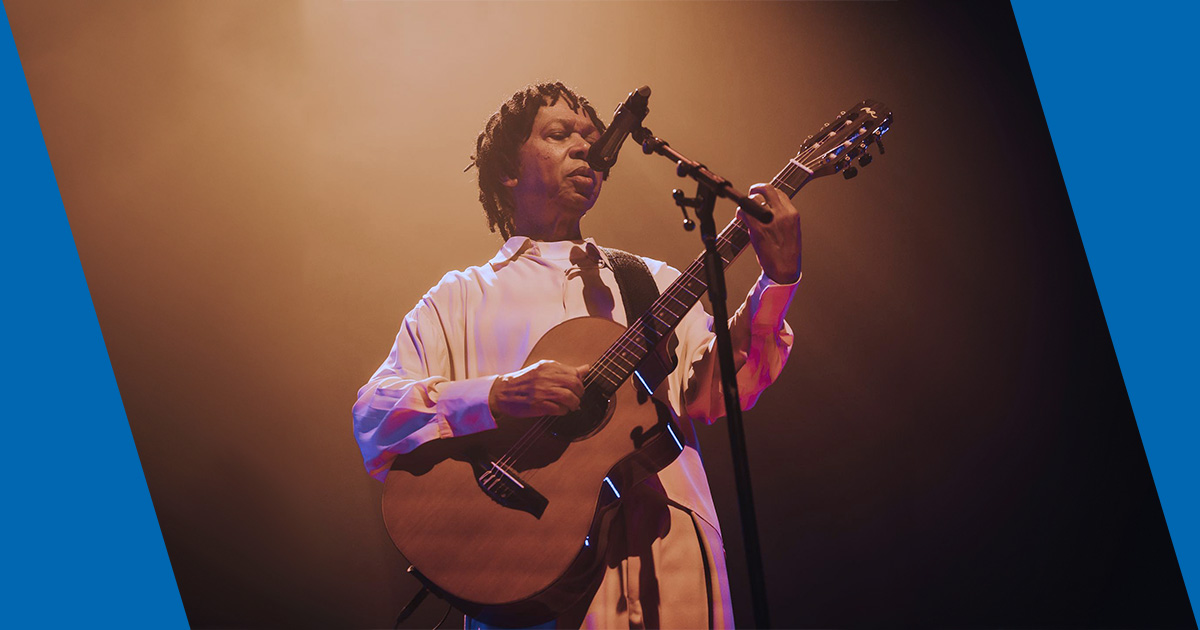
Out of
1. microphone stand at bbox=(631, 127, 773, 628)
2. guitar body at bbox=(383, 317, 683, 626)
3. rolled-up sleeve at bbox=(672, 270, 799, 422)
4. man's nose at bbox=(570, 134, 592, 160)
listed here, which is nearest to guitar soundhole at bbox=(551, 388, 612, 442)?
guitar body at bbox=(383, 317, 683, 626)

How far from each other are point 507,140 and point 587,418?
93 cm

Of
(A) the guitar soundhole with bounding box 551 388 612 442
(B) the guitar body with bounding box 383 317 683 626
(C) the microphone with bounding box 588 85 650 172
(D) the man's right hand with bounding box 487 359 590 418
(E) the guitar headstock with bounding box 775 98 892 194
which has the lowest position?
(B) the guitar body with bounding box 383 317 683 626

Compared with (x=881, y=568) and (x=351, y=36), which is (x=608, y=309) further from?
(x=351, y=36)

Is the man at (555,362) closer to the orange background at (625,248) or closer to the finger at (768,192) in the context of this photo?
the finger at (768,192)

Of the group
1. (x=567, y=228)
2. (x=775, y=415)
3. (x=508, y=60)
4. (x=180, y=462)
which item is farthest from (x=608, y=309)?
(x=180, y=462)

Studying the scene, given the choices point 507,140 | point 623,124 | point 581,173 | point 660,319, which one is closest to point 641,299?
point 660,319

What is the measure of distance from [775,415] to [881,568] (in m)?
0.49

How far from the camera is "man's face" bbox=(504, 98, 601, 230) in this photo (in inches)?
97.8

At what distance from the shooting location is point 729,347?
1.77m

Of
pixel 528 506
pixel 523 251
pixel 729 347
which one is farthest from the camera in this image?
pixel 523 251

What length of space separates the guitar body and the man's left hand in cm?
44

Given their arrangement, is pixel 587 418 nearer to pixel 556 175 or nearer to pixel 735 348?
pixel 735 348

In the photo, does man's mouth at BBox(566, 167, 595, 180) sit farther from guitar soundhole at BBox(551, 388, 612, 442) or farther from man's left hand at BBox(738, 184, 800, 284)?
guitar soundhole at BBox(551, 388, 612, 442)

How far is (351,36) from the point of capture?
277cm
